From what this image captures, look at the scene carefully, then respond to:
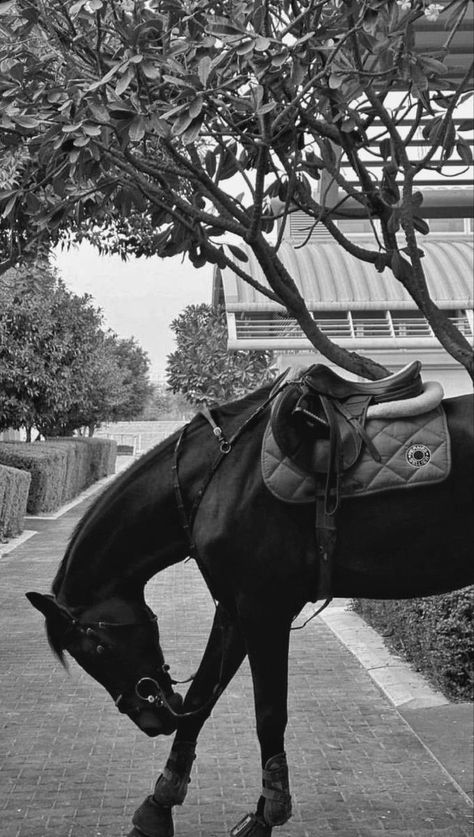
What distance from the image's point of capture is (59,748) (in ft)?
20.3

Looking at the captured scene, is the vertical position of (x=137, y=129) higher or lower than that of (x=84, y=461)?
higher

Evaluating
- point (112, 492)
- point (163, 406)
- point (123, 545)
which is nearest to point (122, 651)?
point (123, 545)

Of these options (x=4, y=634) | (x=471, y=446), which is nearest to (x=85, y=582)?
(x=471, y=446)

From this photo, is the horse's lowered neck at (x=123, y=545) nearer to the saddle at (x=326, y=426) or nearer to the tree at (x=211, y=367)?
the saddle at (x=326, y=426)

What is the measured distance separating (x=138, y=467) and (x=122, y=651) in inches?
30.6

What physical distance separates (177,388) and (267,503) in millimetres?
27043

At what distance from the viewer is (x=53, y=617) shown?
4.34 m

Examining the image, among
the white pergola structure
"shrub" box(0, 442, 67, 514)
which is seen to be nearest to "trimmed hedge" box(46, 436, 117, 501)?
"shrub" box(0, 442, 67, 514)

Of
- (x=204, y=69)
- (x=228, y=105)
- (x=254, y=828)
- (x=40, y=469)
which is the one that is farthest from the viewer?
(x=40, y=469)

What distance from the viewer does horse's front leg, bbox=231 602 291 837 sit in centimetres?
402

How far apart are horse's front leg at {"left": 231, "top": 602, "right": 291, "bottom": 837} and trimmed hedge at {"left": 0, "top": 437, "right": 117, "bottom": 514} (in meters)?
18.9

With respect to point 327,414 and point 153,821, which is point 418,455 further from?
point 153,821

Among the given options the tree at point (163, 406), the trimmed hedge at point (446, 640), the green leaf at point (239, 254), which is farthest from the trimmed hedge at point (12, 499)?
the tree at point (163, 406)

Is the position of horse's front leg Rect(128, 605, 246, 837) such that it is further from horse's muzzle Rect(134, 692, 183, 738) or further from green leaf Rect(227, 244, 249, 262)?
green leaf Rect(227, 244, 249, 262)
